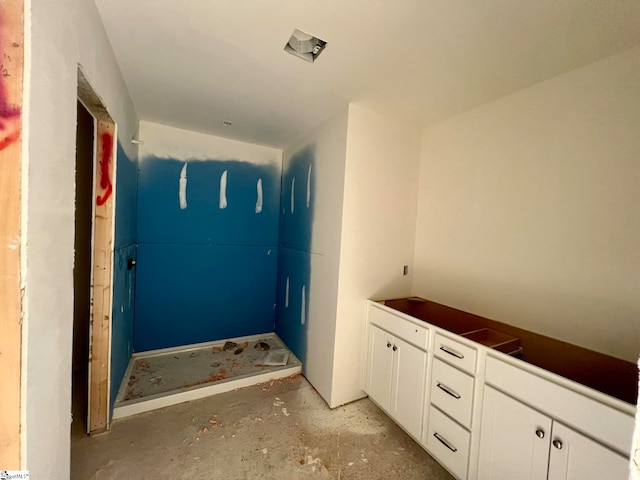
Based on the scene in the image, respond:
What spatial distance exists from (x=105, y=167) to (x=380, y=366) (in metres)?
2.47

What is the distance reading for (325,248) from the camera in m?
2.27

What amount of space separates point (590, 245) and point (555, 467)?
3.81ft

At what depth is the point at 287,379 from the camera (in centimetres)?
249

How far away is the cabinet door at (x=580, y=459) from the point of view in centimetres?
92

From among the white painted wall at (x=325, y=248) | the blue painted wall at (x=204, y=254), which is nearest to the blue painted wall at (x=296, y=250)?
the white painted wall at (x=325, y=248)

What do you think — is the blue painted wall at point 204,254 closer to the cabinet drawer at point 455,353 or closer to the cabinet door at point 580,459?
the cabinet drawer at point 455,353

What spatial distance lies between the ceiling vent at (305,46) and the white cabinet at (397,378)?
201 centimetres

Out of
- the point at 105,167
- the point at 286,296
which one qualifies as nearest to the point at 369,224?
the point at 286,296

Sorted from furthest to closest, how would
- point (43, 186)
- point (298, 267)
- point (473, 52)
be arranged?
point (298, 267)
point (473, 52)
point (43, 186)

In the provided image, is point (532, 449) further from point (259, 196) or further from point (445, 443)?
point (259, 196)

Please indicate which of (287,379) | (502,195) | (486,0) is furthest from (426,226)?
(287,379)

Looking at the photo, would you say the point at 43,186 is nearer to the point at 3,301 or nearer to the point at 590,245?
the point at 3,301

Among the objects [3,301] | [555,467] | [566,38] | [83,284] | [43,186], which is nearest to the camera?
[3,301]

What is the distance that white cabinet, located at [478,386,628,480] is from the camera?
3.16 feet
